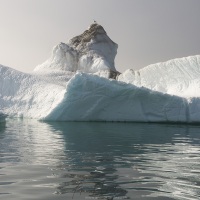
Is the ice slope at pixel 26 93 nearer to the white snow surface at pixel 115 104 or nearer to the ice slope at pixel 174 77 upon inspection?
the white snow surface at pixel 115 104

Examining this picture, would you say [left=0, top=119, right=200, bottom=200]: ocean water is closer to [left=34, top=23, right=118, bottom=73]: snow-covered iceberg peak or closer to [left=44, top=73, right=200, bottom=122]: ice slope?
[left=44, top=73, right=200, bottom=122]: ice slope

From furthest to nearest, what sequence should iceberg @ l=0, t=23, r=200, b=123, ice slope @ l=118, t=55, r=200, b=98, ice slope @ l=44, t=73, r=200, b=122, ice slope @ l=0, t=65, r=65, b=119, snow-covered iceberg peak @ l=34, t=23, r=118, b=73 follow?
1. snow-covered iceberg peak @ l=34, t=23, r=118, b=73
2. ice slope @ l=0, t=65, r=65, b=119
3. ice slope @ l=118, t=55, r=200, b=98
4. iceberg @ l=0, t=23, r=200, b=123
5. ice slope @ l=44, t=73, r=200, b=122

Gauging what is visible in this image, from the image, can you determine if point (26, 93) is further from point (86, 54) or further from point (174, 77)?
point (86, 54)

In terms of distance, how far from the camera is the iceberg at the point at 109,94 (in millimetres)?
26297

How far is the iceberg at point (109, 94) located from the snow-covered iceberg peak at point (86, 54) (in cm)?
331

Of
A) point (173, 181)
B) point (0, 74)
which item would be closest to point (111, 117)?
point (0, 74)

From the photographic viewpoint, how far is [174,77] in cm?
3167

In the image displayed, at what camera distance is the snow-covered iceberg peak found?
47.1m

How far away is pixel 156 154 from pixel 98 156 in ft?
5.59

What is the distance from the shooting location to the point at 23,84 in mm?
35875

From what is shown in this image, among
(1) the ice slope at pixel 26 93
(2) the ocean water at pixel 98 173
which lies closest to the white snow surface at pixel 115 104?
(1) the ice slope at pixel 26 93

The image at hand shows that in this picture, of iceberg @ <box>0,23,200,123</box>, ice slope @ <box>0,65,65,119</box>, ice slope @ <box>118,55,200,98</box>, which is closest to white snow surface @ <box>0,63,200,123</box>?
iceberg @ <box>0,23,200,123</box>

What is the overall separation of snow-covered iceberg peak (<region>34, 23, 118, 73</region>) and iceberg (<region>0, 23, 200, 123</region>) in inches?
130

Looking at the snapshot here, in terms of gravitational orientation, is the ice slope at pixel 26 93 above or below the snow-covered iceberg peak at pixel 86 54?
below
